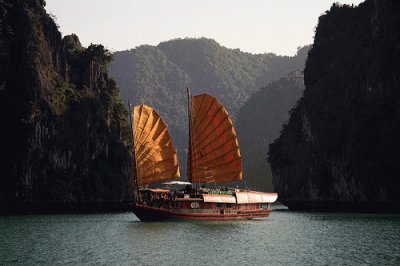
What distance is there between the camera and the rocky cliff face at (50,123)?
274ft

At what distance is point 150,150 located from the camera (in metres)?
52.8

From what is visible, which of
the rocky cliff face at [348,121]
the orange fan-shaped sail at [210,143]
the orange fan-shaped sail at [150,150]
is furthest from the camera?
the rocky cliff face at [348,121]

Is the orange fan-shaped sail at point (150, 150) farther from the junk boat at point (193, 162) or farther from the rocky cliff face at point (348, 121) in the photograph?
the rocky cliff face at point (348, 121)

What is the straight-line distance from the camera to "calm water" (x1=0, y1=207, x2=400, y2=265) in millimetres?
29859

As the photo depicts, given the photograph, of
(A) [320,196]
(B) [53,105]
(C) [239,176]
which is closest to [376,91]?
(A) [320,196]

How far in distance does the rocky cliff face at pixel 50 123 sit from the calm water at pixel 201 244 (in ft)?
112

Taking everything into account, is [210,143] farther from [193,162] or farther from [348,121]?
[348,121]

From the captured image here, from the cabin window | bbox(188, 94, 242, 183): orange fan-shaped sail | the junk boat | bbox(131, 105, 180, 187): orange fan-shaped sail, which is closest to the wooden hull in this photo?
the junk boat

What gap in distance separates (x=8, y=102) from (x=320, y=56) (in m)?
44.5

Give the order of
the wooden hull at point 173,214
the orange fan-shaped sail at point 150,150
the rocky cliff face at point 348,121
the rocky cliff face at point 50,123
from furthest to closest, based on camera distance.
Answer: the rocky cliff face at point 50,123
the rocky cliff face at point 348,121
the orange fan-shaped sail at point 150,150
the wooden hull at point 173,214

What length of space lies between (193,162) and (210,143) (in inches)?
79.3

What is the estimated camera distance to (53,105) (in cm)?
8875

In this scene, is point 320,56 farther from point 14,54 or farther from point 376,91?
point 14,54

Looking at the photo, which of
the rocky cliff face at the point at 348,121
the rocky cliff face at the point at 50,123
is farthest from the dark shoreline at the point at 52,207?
the rocky cliff face at the point at 348,121
